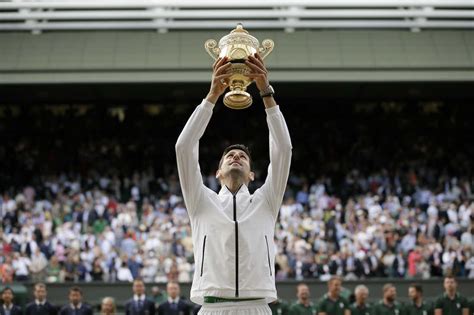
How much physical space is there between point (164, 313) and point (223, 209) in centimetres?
990

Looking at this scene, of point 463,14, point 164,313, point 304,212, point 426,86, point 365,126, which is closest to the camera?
point 164,313

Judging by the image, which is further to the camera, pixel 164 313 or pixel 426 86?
pixel 426 86

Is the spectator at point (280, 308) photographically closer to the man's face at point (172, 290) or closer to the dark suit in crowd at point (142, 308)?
the man's face at point (172, 290)

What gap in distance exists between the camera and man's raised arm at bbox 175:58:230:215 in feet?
19.2

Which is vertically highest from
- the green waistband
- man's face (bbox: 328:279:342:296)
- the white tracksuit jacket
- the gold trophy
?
the gold trophy

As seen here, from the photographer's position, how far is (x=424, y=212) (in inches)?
952

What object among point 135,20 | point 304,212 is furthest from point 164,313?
point 135,20

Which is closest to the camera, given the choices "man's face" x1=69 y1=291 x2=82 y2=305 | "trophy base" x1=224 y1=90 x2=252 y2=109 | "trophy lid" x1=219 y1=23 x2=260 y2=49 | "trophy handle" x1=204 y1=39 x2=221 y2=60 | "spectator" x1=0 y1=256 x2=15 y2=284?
"trophy base" x1=224 y1=90 x2=252 y2=109

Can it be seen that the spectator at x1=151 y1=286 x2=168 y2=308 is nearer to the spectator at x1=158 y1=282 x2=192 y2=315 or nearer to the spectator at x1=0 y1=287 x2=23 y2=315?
the spectator at x1=158 y1=282 x2=192 y2=315

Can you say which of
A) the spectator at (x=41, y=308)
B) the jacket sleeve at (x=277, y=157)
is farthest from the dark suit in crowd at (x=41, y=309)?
the jacket sleeve at (x=277, y=157)

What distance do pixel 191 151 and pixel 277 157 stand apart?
551 millimetres

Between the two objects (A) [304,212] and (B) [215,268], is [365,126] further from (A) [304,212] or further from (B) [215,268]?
(B) [215,268]

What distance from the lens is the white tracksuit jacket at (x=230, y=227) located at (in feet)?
19.2

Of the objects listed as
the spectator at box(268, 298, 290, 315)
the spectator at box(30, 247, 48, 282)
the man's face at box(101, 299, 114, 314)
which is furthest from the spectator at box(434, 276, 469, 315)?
the spectator at box(30, 247, 48, 282)
